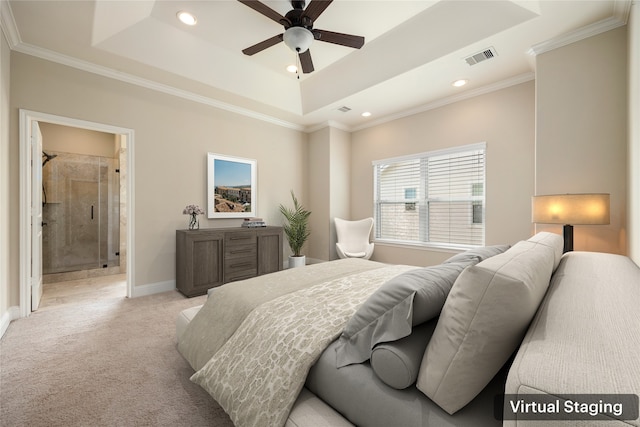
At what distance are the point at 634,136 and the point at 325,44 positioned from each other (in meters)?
3.17

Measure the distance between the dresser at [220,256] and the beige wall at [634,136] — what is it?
3962mm

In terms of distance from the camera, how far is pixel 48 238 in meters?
4.42

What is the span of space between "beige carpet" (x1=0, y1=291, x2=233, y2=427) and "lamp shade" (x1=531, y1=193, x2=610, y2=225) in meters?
2.94

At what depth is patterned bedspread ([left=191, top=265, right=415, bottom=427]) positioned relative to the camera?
3.49ft

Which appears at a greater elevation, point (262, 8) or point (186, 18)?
point (186, 18)

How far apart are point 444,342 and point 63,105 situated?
4.36m

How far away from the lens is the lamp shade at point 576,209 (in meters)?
2.18

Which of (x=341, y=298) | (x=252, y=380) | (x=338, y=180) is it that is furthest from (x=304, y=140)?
(x=252, y=380)

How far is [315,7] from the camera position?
91.0 inches

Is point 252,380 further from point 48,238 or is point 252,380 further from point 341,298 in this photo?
point 48,238

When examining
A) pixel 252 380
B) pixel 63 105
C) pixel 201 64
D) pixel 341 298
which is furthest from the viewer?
pixel 201 64

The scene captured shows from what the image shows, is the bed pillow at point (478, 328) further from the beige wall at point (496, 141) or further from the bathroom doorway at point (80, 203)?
the bathroom doorway at point (80, 203)

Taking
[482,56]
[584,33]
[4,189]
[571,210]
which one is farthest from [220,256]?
[584,33]

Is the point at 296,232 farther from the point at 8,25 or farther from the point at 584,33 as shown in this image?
the point at 584,33
